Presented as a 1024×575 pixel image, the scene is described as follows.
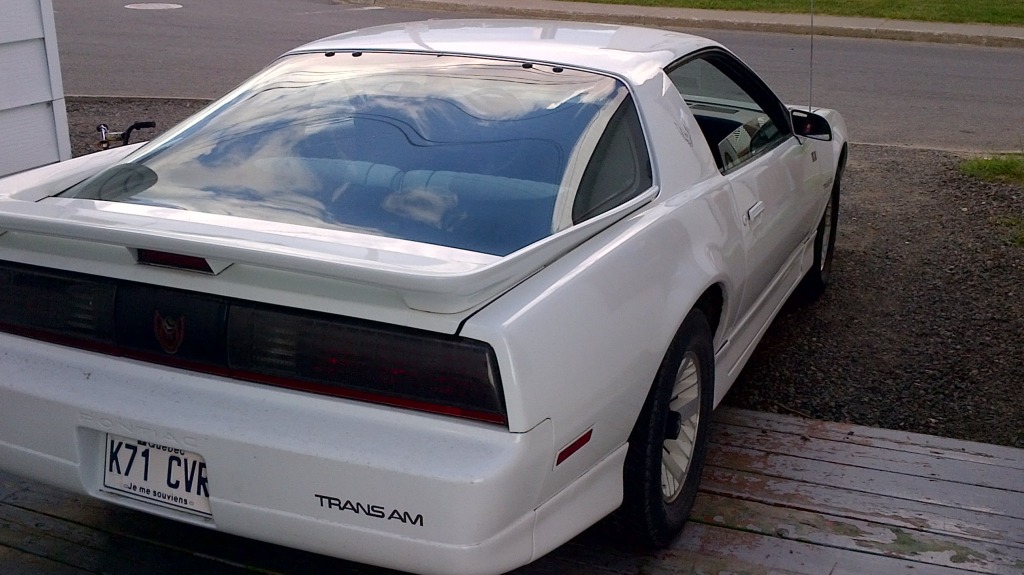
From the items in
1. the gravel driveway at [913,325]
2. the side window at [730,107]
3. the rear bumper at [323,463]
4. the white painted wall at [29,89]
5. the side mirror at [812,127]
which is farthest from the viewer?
the white painted wall at [29,89]

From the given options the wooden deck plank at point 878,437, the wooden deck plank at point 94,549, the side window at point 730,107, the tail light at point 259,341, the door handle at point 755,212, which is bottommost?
the wooden deck plank at point 878,437

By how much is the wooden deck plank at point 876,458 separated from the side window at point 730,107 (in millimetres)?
985

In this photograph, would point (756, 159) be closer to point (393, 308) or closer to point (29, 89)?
point (393, 308)

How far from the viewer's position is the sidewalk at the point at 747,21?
16.5 meters

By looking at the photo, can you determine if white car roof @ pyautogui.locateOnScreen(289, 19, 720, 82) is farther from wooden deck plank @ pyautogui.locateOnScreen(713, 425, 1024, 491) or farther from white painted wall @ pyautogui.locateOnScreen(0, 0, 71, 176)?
white painted wall @ pyautogui.locateOnScreen(0, 0, 71, 176)

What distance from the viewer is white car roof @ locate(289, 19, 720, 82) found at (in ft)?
12.0

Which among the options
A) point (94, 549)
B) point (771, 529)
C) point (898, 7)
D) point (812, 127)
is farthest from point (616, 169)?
point (898, 7)

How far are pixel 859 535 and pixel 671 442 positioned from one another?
64cm

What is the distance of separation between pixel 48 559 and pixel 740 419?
2.45 meters

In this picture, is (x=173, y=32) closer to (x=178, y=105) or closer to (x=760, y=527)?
(x=178, y=105)

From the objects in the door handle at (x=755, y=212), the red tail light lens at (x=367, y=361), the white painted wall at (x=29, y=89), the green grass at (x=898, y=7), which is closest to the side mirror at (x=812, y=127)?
the door handle at (x=755, y=212)

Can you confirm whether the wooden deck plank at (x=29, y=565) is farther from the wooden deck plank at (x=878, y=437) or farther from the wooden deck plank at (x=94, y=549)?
the wooden deck plank at (x=878, y=437)

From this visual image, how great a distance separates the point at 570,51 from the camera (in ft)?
12.2

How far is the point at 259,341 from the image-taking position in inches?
102
